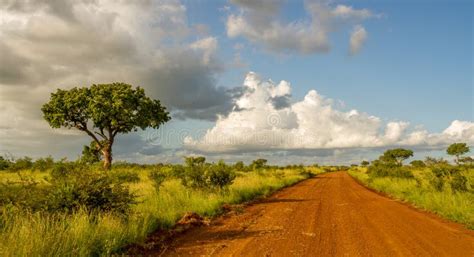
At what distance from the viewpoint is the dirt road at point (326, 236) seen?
810 cm

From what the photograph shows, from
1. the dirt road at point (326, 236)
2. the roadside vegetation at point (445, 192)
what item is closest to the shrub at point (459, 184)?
the roadside vegetation at point (445, 192)

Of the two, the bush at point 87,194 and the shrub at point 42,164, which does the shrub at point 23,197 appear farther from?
the shrub at point 42,164

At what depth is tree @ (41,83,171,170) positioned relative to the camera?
3519 cm

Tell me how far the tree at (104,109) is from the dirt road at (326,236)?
81.0 feet

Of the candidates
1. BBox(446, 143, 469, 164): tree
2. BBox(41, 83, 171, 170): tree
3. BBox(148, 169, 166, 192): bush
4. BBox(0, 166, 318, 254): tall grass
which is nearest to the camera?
BBox(0, 166, 318, 254): tall grass

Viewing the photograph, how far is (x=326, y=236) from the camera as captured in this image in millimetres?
9625

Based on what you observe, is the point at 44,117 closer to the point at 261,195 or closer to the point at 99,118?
the point at 99,118

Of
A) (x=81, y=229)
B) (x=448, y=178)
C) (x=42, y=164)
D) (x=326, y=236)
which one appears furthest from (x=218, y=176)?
(x=42, y=164)

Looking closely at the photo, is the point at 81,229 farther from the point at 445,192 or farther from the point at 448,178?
the point at 448,178

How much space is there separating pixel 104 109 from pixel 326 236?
29645 millimetres

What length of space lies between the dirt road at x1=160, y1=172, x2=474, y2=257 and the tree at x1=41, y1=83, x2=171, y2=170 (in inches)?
972

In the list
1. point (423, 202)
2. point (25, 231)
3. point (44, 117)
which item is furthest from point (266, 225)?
point (44, 117)

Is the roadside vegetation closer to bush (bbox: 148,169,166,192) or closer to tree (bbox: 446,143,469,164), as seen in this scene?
bush (bbox: 148,169,166,192)

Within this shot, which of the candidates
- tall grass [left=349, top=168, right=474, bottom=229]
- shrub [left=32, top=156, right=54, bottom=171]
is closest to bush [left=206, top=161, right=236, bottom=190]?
tall grass [left=349, top=168, right=474, bottom=229]
